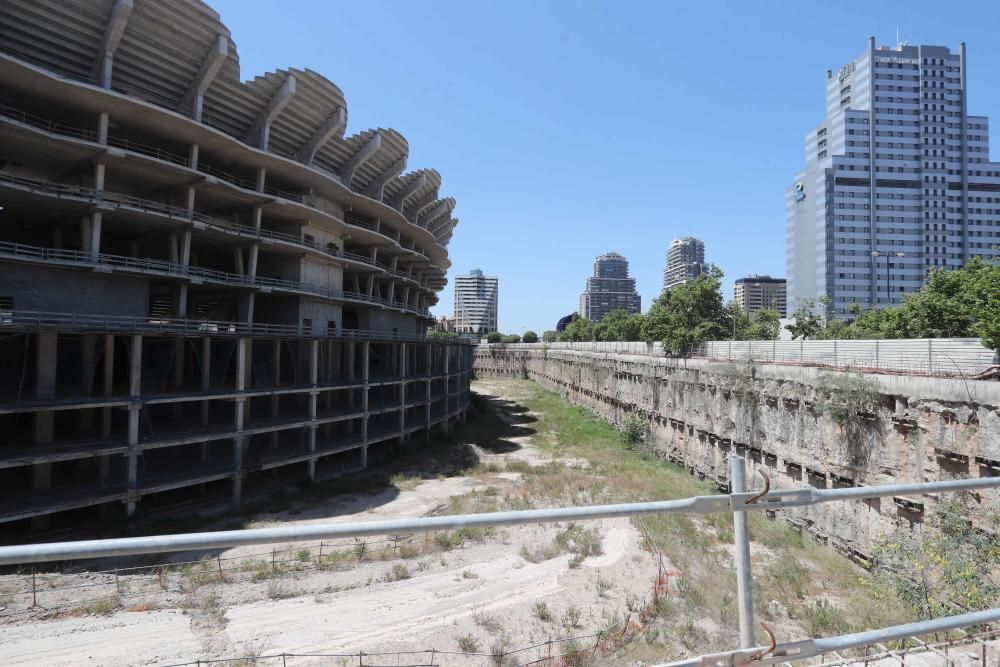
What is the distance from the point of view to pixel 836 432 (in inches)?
761

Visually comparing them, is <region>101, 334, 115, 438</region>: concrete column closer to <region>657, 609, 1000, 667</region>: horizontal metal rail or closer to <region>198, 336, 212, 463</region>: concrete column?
<region>198, 336, 212, 463</region>: concrete column

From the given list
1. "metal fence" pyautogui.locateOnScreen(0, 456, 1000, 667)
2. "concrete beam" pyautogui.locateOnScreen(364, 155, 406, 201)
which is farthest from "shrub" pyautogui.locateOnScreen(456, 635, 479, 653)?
"concrete beam" pyautogui.locateOnScreen(364, 155, 406, 201)

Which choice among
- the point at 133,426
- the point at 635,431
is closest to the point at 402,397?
the point at 133,426

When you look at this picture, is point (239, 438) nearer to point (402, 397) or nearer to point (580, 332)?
point (402, 397)

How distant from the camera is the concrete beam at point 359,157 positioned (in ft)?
121

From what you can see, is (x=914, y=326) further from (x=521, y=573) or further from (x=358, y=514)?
(x=358, y=514)

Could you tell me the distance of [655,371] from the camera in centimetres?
3719

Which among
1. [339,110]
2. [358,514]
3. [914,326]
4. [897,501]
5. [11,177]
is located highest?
[339,110]

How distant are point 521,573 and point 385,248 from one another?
33.7 meters

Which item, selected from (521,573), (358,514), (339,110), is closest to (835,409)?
(521,573)

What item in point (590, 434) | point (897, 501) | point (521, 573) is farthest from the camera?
point (590, 434)

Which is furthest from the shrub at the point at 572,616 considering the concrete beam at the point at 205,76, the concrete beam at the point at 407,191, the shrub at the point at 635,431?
the concrete beam at the point at 407,191

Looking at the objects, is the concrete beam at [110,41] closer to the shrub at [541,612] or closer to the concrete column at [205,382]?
the concrete column at [205,382]

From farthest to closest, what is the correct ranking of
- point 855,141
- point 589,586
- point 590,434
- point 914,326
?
point 855,141, point 590,434, point 914,326, point 589,586
